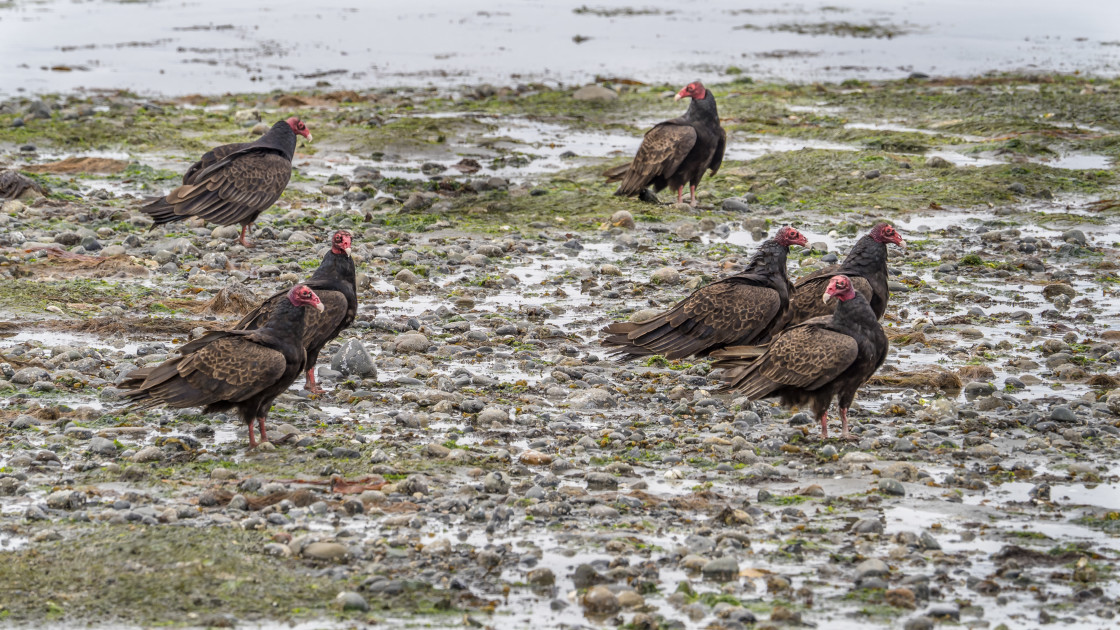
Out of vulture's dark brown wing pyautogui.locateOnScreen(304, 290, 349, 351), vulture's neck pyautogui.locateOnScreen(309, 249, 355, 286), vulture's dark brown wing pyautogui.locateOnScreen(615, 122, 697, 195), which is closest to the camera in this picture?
vulture's dark brown wing pyautogui.locateOnScreen(304, 290, 349, 351)

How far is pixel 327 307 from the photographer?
9.02m

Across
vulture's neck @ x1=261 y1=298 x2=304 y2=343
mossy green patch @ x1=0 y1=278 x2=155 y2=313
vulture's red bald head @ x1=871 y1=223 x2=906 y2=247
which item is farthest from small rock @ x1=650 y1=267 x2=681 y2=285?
mossy green patch @ x1=0 y1=278 x2=155 y2=313

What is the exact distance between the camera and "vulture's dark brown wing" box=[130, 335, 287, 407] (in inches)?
297

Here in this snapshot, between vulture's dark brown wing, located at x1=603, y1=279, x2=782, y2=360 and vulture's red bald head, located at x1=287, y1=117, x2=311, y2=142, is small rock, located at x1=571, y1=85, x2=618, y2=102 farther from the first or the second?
vulture's dark brown wing, located at x1=603, y1=279, x2=782, y2=360

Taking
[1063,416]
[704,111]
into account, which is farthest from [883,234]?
[704,111]

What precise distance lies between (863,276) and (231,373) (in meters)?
4.96

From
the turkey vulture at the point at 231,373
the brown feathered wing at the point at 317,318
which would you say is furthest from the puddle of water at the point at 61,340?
the turkey vulture at the point at 231,373

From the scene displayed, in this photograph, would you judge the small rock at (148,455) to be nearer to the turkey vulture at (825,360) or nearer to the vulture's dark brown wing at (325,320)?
the vulture's dark brown wing at (325,320)

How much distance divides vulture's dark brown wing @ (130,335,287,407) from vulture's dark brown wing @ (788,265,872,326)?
4.34 meters

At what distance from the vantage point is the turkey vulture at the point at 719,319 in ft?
31.5

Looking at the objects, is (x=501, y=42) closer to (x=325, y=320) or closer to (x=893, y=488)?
(x=325, y=320)

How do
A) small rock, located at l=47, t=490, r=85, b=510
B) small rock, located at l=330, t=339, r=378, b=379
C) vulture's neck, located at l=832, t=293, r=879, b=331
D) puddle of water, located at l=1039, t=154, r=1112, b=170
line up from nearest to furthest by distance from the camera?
1. small rock, located at l=47, t=490, r=85, b=510
2. vulture's neck, located at l=832, t=293, r=879, b=331
3. small rock, located at l=330, t=339, r=378, b=379
4. puddle of water, located at l=1039, t=154, r=1112, b=170

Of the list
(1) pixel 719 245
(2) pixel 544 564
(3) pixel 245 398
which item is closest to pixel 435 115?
(1) pixel 719 245

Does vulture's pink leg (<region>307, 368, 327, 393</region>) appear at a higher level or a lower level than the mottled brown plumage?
lower
